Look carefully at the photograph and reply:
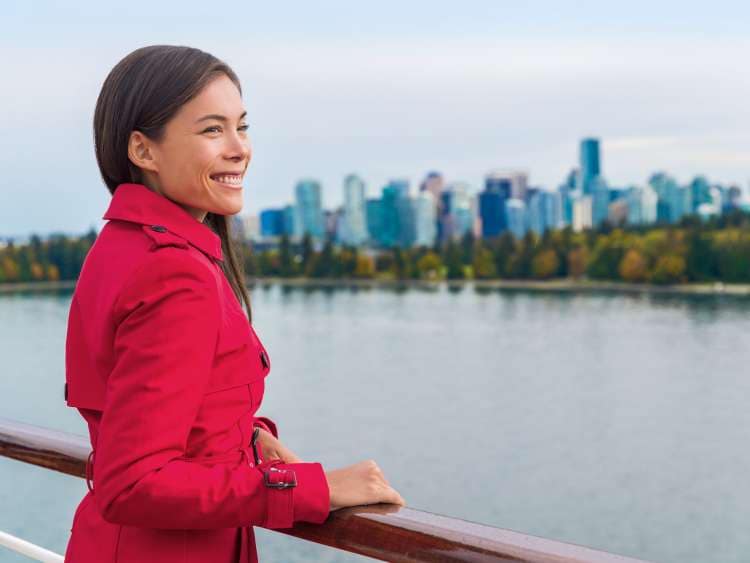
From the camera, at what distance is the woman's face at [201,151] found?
0.91 meters

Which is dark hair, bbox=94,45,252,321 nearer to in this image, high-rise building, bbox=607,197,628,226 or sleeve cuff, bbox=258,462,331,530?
sleeve cuff, bbox=258,462,331,530

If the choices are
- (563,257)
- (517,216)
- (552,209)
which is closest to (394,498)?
(563,257)

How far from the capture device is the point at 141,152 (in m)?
0.92

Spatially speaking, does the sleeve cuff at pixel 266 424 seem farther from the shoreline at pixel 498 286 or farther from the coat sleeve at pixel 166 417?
the shoreline at pixel 498 286

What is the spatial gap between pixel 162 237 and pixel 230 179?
5.1 inches

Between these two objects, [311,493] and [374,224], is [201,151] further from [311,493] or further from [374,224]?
[374,224]

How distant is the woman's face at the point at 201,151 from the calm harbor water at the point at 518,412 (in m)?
15.8

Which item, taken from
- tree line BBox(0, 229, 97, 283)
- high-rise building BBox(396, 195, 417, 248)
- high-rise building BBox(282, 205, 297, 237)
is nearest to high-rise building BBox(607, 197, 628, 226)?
high-rise building BBox(396, 195, 417, 248)

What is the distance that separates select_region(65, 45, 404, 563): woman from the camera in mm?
784

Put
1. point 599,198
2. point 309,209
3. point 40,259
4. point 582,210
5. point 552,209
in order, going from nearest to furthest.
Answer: point 40,259, point 309,209, point 552,209, point 582,210, point 599,198

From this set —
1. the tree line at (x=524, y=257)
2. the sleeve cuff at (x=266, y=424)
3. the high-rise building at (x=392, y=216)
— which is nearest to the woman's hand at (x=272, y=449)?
the sleeve cuff at (x=266, y=424)

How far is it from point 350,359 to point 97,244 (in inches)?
1512

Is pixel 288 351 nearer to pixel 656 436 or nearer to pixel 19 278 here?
pixel 656 436

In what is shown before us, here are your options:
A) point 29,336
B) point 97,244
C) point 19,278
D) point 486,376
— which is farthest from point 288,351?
point 97,244
